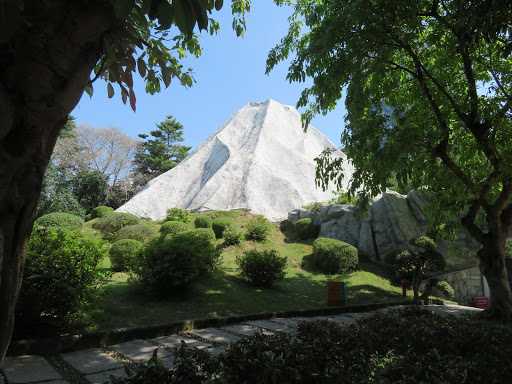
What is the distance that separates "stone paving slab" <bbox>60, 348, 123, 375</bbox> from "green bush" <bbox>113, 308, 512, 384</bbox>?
1.10 m

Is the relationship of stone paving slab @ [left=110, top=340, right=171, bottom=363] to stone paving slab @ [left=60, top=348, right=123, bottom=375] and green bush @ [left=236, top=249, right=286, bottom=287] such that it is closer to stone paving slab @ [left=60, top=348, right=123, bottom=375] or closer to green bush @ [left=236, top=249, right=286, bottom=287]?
stone paving slab @ [left=60, top=348, right=123, bottom=375]

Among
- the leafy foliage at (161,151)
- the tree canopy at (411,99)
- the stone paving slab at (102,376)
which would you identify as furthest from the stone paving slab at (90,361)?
the leafy foliage at (161,151)

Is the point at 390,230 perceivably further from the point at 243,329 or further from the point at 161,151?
the point at 161,151

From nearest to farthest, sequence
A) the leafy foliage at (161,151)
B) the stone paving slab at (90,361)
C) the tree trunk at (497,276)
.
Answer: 1. the stone paving slab at (90,361)
2. the tree trunk at (497,276)
3. the leafy foliage at (161,151)

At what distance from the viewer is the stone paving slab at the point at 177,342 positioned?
4.14 meters

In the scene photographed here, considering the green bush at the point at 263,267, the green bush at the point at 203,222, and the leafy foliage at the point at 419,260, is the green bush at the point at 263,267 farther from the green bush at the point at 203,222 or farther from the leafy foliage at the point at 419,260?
the green bush at the point at 203,222

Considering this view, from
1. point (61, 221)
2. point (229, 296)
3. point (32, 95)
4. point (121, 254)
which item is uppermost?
point (61, 221)

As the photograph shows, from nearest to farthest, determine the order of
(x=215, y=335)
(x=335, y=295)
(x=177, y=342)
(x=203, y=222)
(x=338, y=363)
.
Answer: (x=338, y=363) → (x=177, y=342) → (x=215, y=335) → (x=335, y=295) → (x=203, y=222)

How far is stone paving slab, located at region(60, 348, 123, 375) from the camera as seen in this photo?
3.25 metres

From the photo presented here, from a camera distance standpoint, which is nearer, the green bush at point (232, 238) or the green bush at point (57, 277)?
the green bush at point (57, 277)

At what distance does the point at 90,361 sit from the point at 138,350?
593 millimetres

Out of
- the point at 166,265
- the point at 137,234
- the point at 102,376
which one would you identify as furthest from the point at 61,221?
the point at 102,376

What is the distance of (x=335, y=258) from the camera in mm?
12414

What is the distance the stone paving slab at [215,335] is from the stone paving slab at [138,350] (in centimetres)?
82
